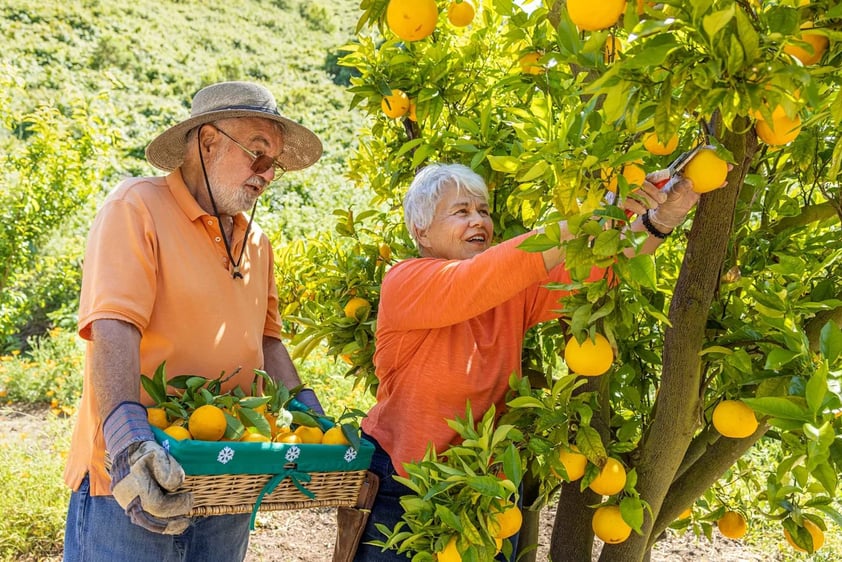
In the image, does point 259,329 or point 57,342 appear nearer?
point 259,329

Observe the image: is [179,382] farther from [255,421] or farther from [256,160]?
[256,160]

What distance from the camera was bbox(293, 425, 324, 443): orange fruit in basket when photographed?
1.76m

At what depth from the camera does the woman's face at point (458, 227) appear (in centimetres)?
185

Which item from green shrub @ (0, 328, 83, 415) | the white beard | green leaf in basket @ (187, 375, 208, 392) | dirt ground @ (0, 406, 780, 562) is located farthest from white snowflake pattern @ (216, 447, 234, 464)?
green shrub @ (0, 328, 83, 415)

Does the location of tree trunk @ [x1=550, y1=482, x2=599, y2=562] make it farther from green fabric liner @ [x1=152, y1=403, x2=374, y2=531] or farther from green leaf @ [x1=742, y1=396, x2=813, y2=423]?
green leaf @ [x1=742, y1=396, x2=813, y2=423]

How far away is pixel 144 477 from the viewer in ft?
4.65

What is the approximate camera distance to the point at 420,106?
2.12 m

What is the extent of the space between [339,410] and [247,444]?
3.34 meters

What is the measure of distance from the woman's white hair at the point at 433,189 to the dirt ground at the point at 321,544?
199 cm

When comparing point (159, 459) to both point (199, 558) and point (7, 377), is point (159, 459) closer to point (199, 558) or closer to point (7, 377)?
point (199, 558)

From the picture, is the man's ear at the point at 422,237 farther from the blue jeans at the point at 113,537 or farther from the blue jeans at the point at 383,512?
the blue jeans at the point at 113,537

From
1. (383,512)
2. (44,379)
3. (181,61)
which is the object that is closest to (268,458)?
(383,512)

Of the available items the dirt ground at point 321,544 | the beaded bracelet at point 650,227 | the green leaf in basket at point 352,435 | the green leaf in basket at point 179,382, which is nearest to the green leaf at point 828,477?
the beaded bracelet at point 650,227

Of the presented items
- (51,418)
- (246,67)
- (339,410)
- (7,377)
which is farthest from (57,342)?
(246,67)
